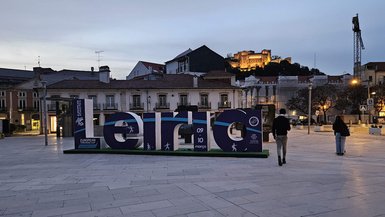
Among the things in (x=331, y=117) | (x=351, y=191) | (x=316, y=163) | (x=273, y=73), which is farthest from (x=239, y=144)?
(x=273, y=73)

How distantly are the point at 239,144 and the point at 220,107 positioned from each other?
30.8 m

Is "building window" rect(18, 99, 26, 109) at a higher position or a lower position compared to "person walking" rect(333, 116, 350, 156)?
higher

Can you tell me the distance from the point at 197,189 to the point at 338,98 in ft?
186

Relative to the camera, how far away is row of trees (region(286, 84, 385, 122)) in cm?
5272

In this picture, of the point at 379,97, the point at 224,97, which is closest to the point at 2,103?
the point at 224,97

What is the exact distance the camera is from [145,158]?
13.3 m

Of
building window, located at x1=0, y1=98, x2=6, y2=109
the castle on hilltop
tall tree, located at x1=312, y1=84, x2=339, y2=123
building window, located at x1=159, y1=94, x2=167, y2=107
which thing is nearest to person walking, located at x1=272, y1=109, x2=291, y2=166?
building window, located at x1=159, y1=94, x2=167, y2=107

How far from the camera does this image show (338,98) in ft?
189

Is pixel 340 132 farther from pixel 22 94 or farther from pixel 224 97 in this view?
pixel 22 94

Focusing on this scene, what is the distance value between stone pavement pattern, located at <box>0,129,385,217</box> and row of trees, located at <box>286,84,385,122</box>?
158 feet

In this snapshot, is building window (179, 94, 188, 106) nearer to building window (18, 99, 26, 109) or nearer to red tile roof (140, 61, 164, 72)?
red tile roof (140, 61, 164, 72)

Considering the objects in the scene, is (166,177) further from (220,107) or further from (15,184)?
(220,107)

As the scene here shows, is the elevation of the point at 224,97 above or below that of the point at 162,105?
above

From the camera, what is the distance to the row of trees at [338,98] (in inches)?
2076
